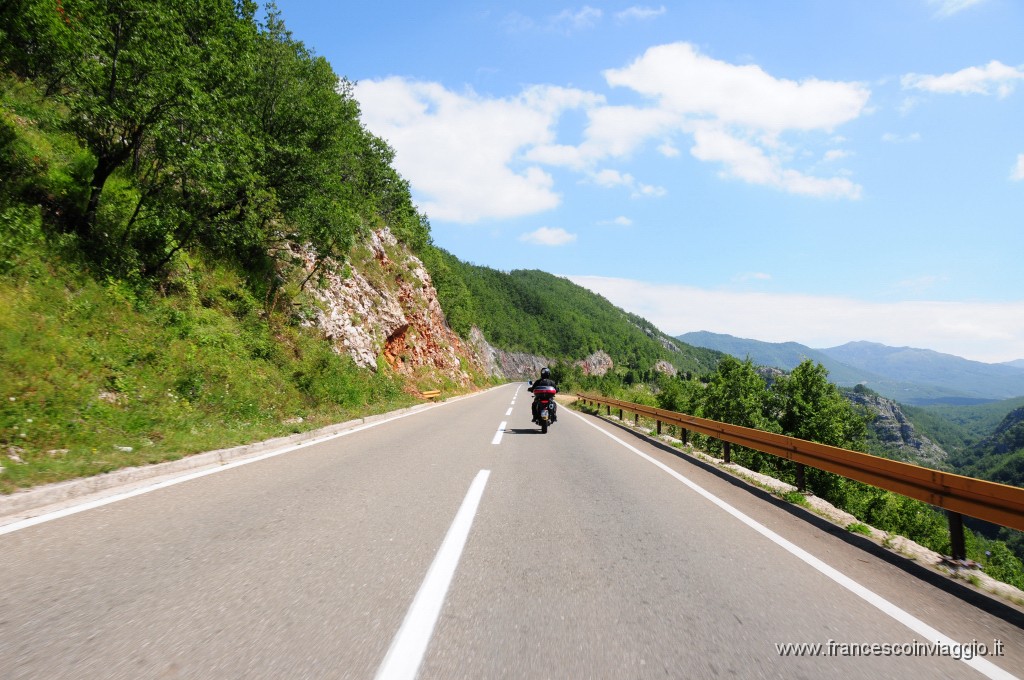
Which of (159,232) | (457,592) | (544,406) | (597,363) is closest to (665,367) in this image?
(597,363)

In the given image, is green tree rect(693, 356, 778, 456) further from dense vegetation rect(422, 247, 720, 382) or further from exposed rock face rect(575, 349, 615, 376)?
exposed rock face rect(575, 349, 615, 376)

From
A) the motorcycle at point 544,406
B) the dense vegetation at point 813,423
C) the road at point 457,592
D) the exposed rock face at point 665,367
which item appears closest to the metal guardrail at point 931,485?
the road at point 457,592

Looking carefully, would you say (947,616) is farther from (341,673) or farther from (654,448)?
(654,448)

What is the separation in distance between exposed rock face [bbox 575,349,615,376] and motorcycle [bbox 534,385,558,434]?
143m

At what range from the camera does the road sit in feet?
8.29

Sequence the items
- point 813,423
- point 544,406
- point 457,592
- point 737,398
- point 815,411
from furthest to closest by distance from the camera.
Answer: point 737,398 < point 815,411 < point 813,423 < point 544,406 < point 457,592

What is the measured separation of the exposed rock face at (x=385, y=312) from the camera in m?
21.8

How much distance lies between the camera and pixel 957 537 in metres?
4.60

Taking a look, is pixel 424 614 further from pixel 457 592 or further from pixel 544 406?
pixel 544 406

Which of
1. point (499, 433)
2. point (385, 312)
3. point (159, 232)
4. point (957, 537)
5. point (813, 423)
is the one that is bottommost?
point (813, 423)

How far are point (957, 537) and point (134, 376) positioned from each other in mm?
12550

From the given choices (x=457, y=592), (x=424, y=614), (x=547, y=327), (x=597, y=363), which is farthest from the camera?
(x=597, y=363)

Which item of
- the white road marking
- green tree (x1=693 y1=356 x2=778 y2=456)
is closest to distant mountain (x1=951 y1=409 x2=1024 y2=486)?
green tree (x1=693 y1=356 x2=778 y2=456)

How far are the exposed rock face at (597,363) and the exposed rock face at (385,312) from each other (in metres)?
115
